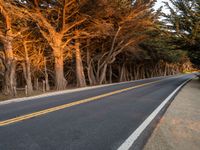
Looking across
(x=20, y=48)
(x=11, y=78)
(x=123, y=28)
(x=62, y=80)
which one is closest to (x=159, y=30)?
(x=123, y=28)

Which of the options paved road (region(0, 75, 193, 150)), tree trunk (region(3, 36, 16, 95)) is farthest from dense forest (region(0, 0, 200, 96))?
paved road (region(0, 75, 193, 150))

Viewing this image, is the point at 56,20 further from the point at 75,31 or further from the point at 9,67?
the point at 9,67

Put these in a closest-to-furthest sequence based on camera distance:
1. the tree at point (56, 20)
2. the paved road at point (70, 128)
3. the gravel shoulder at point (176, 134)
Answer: the gravel shoulder at point (176, 134)
the paved road at point (70, 128)
the tree at point (56, 20)

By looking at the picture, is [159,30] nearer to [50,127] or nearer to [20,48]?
[20,48]

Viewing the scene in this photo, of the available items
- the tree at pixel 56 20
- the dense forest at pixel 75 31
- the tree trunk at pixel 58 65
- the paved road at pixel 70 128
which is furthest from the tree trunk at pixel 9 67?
the paved road at pixel 70 128

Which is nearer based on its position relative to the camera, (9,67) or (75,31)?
(9,67)

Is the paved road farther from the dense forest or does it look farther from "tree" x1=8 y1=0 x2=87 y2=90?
"tree" x1=8 y1=0 x2=87 y2=90

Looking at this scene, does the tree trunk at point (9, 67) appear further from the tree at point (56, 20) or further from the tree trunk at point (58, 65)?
the tree trunk at point (58, 65)

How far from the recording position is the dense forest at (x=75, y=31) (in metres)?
21.7

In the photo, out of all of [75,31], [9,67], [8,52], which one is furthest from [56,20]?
[9,67]

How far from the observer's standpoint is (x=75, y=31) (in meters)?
26.5

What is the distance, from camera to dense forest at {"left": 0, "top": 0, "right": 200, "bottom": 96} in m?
21.7

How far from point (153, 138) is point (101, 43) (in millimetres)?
30424

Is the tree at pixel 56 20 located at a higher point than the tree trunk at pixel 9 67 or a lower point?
higher
